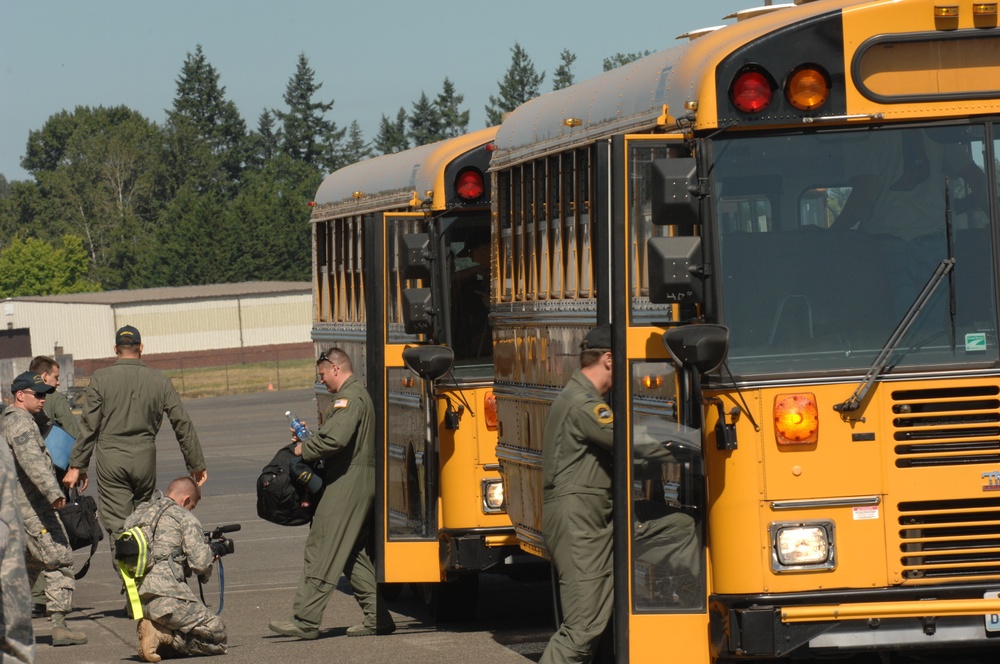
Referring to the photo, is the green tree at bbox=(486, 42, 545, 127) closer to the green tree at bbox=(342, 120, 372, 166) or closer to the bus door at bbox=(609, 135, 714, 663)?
the green tree at bbox=(342, 120, 372, 166)

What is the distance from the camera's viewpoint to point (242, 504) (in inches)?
834

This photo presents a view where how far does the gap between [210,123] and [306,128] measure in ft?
27.2

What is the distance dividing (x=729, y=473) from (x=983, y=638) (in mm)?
1179

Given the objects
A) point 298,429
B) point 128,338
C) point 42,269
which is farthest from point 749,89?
point 42,269

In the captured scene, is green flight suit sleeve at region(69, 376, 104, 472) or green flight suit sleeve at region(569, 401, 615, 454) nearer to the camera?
green flight suit sleeve at region(569, 401, 615, 454)

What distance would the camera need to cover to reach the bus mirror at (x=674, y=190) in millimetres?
6660

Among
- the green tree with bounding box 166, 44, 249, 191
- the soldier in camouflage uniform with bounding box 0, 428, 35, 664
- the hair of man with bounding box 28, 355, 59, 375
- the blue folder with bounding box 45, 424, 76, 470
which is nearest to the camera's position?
the soldier in camouflage uniform with bounding box 0, 428, 35, 664

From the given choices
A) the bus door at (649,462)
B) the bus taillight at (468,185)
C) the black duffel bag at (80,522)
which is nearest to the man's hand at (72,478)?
the black duffel bag at (80,522)

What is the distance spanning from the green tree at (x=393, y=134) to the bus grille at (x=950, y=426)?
461ft

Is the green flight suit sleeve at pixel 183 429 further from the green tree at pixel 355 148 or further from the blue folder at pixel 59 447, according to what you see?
the green tree at pixel 355 148

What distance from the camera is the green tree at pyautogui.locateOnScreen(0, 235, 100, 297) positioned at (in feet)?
403

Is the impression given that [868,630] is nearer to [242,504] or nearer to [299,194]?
[242,504]

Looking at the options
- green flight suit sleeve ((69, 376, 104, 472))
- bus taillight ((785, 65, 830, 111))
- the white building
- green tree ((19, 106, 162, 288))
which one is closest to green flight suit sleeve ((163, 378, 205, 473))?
green flight suit sleeve ((69, 376, 104, 472))

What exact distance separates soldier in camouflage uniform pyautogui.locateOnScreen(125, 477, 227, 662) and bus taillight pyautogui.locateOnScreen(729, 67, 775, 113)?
4.56 m
